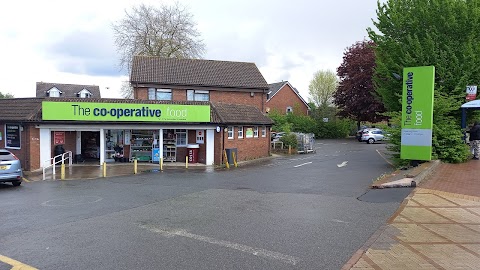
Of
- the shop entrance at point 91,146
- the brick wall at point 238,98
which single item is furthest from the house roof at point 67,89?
the shop entrance at point 91,146

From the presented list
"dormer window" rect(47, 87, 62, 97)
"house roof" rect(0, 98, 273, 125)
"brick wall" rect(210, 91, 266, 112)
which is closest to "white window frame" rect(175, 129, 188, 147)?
"house roof" rect(0, 98, 273, 125)

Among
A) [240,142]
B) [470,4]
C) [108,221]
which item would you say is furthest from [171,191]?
[470,4]

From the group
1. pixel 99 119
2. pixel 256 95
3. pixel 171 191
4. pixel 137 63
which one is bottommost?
pixel 171 191

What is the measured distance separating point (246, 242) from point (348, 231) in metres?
1.98

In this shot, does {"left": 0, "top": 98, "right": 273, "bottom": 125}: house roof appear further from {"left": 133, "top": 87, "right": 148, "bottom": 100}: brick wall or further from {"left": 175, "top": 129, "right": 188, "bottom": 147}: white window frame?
{"left": 133, "top": 87, "right": 148, "bottom": 100}: brick wall

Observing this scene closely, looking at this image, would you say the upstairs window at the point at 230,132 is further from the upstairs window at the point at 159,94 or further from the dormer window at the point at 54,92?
the dormer window at the point at 54,92

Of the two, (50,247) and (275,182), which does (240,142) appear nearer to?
(275,182)

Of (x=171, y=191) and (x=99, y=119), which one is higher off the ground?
(x=99, y=119)

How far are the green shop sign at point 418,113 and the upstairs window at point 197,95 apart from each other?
1813 cm

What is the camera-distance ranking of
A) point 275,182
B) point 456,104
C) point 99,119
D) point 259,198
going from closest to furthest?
point 259,198 < point 275,182 < point 456,104 < point 99,119

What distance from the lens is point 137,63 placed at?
30344mm

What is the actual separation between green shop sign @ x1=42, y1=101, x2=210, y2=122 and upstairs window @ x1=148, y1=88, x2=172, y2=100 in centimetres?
724

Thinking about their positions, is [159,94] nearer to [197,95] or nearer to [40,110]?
[197,95]

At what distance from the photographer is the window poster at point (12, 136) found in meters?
20.2
